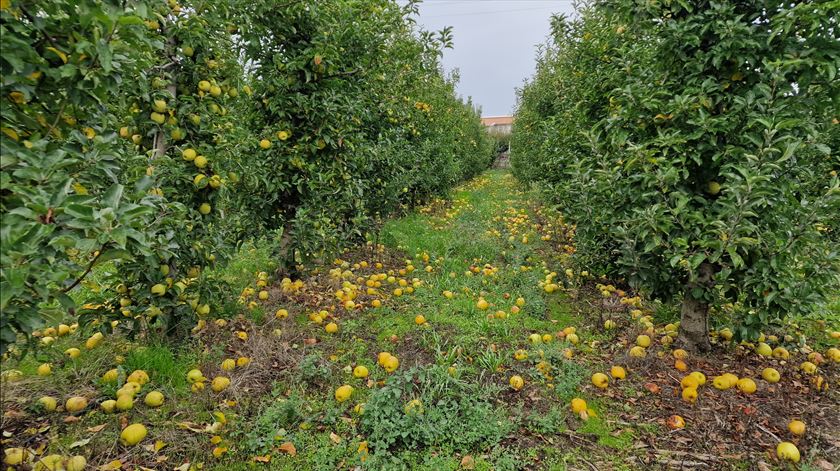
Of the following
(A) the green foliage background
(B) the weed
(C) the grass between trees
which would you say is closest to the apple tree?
(C) the grass between trees

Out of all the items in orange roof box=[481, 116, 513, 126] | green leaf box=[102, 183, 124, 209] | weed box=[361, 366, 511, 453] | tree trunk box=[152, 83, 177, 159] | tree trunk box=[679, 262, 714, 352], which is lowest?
weed box=[361, 366, 511, 453]

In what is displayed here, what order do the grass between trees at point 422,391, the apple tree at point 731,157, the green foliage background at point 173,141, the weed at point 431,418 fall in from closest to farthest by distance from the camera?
the green foliage background at point 173,141 → the grass between trees at point 422,391 → the weed at point 431,418 → the apple tree at point 731,157

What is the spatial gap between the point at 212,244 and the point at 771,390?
4.22m

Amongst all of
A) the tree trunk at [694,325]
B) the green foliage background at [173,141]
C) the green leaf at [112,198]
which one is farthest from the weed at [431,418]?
the tree trunk at [694,325]

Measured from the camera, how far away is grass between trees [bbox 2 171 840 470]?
2.35 metres

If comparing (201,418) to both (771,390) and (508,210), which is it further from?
(508,210)

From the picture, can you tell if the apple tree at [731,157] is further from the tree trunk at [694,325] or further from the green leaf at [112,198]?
the green leaf at [112,198]

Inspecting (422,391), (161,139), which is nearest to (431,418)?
(422,391)

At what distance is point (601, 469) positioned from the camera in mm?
2322

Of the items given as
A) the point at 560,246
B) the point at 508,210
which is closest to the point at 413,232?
the point at 560,246

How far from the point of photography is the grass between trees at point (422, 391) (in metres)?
2.35

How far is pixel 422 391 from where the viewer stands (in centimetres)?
286

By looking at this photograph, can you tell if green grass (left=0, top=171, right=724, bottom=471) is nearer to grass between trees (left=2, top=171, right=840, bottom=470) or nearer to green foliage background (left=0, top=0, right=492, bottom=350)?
grass between trees (left=2, top=171, right=840, bottom=470)

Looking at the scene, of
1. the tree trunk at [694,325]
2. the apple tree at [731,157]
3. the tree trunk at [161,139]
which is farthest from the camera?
the tree trunk at [694,325]
